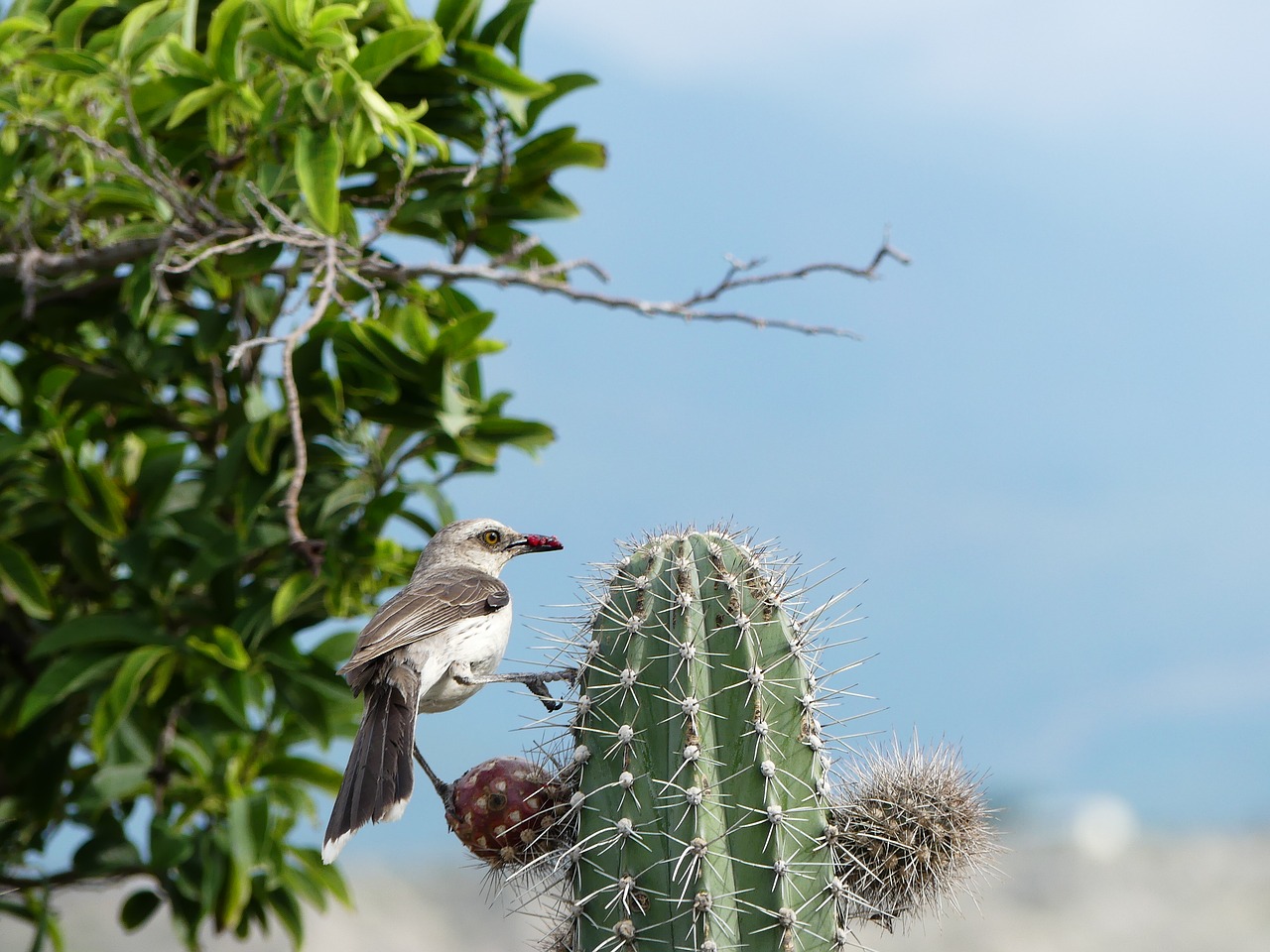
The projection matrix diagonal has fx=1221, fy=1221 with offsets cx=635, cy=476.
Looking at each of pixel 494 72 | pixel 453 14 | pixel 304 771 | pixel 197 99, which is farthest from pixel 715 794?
pixel 304 771

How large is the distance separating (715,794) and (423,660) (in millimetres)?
715

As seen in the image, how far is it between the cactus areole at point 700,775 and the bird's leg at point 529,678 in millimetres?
46

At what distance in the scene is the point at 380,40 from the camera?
14.9 feet

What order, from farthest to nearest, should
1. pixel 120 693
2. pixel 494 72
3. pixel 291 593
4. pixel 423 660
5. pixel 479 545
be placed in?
pixel 494 72 < pixel 120 693 < pixel 291 593 < pixel 479 545 < pixel 423 660

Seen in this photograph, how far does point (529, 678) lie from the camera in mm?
2504

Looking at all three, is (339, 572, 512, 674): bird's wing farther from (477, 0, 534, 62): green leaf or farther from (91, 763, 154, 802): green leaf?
(477, 0, 534, 62): green leaf

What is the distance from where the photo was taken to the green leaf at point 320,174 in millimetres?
4332

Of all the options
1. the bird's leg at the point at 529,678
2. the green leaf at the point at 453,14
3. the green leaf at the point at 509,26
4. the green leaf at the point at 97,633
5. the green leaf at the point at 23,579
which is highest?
the green leaf at the point at 509,26

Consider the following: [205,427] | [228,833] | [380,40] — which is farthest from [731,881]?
[205,427]

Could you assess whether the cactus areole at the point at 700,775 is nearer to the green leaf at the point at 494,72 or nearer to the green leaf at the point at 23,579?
the green leaf at the point at 494,72

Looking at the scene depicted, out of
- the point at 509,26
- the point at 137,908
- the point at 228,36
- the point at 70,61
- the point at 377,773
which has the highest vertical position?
the point at 509,26

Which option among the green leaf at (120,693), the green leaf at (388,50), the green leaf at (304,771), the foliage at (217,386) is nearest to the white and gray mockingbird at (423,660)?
the foliage at (217,386)

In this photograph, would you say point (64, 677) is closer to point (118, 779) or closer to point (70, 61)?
point (118, 779)

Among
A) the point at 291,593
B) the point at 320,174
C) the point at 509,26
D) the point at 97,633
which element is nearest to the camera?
the point at 320,174
